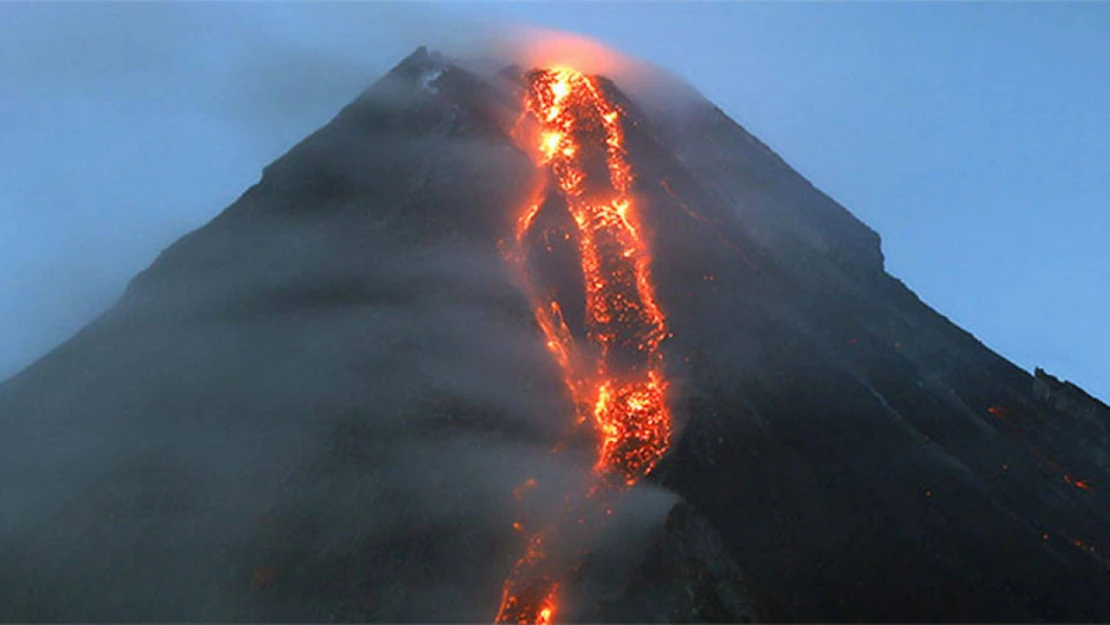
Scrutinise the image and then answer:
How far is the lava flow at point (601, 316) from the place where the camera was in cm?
2055

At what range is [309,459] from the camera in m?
21.3

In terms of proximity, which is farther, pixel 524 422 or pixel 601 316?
pixel 601 316

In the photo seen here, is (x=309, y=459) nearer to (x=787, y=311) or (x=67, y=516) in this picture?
(x=67, y=516)

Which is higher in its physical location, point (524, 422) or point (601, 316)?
point (601, 316)

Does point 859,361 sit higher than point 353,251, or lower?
lower

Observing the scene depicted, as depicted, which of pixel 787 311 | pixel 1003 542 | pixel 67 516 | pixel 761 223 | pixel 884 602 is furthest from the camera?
pixel 761 223

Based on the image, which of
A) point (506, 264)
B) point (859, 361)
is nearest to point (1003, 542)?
point (859, 361)

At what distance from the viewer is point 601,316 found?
25.4 meters

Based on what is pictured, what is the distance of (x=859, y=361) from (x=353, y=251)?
14.1 meters

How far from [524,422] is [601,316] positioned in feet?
13.7

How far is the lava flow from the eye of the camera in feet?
67.4

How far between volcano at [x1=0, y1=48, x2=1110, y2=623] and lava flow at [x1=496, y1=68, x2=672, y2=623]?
0.09 meters

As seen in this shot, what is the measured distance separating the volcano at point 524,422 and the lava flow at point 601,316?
0.29ft

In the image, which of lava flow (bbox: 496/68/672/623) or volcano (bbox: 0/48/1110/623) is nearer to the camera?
volcano (bbox: 0/48/1110/623)
